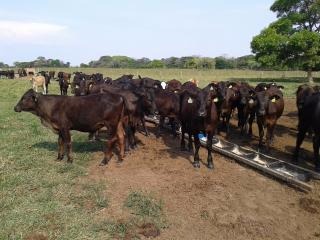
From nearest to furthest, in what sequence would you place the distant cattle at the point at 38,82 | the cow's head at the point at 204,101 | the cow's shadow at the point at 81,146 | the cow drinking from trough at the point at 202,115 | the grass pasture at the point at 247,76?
the cow's head at the point at 204,101 < the cow drinking from trough at the point at 202,115 < the cow's shadow at the point at 81,146 < the distant cattle at the point at 38,82 < the grass pasture at the point at 247,76

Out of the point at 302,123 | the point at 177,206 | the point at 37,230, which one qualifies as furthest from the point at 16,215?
the point at 302,123

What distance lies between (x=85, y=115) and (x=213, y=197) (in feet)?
12.0

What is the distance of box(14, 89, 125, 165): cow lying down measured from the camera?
9844 mm

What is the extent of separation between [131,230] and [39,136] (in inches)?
289

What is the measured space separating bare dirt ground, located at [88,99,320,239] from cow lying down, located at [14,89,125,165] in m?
0.70

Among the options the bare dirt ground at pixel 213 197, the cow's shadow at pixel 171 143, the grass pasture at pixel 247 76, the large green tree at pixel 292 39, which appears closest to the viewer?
the bare dirt ground at pixel 213 197

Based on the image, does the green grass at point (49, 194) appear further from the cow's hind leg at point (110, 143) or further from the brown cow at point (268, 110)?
the brown cow at point (268, 110)

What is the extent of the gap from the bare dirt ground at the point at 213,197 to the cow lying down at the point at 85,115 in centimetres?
70

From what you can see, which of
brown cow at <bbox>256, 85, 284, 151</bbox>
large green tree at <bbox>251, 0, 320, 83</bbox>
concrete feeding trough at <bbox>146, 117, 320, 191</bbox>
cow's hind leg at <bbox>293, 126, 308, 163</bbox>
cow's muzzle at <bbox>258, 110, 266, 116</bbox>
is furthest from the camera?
large green tree at <bbox>251, 0, 320, 83</bbox>

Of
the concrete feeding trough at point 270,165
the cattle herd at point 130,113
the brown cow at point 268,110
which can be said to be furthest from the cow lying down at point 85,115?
the brown cow at point 268,110

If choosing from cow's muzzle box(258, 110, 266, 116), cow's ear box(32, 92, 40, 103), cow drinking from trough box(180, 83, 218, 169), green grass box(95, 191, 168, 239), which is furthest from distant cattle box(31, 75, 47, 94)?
green grass box(95, 191, 168, 239)

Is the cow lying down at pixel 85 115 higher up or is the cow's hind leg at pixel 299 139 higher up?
the cow lying down at pixel 85 115

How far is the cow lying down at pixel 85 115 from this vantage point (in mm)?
9844

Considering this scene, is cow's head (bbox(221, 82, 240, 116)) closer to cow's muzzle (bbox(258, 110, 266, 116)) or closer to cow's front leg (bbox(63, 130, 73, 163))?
cow's muzzle (bbox(258, 110, 266, 116))
